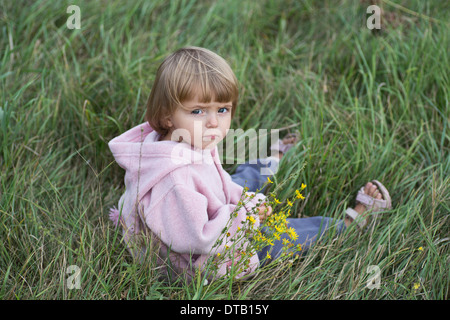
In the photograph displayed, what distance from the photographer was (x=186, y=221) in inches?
73.3

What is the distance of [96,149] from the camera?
2633 mm

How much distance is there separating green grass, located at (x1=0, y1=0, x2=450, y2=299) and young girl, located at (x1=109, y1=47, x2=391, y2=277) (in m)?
0.13

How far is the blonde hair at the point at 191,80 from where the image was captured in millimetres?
1920

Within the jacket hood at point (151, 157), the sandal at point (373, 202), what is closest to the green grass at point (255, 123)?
the sandal at point (373, 202)

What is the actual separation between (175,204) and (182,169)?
0.46 feet

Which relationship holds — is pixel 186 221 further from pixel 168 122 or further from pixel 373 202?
pixel 373 202

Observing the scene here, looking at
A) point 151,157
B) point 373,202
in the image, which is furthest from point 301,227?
point 151,157

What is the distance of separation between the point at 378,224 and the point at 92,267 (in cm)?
122

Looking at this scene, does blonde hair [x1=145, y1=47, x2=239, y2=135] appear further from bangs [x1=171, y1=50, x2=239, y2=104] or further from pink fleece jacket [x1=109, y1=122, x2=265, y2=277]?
pink fleece jacket [x1=109, y1=122, x2=265, y2=277]

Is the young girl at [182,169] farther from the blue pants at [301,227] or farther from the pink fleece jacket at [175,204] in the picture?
the blue pants at [301,227]

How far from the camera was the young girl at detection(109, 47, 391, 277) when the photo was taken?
1.88 meters

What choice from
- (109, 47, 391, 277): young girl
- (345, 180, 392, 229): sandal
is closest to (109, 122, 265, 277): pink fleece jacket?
(109, 47, 391, 277): young girl
